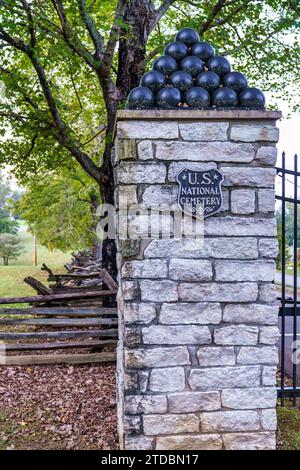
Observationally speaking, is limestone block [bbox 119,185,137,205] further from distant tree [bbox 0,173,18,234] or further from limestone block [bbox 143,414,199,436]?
distant tree [bbox 0,173,18,234]

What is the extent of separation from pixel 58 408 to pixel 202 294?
2.63m

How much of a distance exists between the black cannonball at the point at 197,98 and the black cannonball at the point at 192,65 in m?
0.18

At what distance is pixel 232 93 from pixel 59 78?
7729 mm

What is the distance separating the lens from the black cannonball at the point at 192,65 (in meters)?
3.72

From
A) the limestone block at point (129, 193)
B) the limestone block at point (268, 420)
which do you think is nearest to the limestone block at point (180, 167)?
the limestone block at point (129, 193)

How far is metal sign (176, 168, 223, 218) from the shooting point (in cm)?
363

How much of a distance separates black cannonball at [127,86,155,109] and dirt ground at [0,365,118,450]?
2958 millimetres

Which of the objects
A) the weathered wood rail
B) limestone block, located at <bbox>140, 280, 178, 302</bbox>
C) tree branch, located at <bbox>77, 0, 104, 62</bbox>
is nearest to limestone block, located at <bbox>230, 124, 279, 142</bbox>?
limestone block, located at <bbox>140, 280, 178, 302</bbox>

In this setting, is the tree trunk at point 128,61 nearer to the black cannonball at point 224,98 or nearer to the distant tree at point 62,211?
the black cannonball at point 224,98

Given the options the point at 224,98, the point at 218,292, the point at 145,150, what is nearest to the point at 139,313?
the point at 218,292

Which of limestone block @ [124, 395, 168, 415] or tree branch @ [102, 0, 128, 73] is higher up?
tree branch @ [102, 0, 128, 73]

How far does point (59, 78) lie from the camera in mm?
10547
